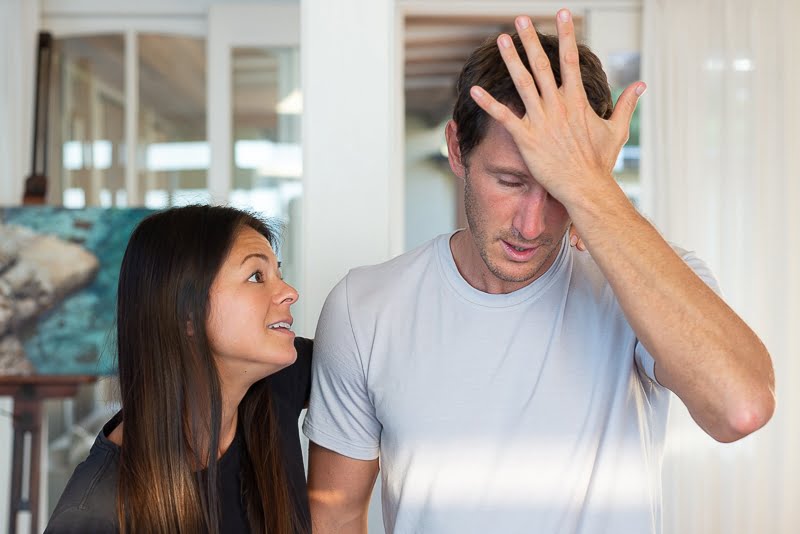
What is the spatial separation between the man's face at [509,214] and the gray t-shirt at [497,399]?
0.10m

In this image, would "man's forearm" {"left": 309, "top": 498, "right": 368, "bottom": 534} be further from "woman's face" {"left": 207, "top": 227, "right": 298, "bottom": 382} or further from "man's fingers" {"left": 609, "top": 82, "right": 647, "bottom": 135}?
"man's fingers" {"left": 609, "top": 82, "right": 647, "bottom": 135}

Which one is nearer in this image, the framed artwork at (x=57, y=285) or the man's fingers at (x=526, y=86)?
the man's fingers at (x=526, y=86)

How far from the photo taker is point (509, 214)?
1405 millimetres

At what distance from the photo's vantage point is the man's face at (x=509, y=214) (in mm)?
1382

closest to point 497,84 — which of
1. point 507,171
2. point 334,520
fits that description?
point 507,171

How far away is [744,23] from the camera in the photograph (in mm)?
3725

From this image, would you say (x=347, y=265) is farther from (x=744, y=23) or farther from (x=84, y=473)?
(x=744, y=23)

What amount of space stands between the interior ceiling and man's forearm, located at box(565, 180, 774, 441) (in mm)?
2744

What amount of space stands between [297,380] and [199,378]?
0.25m

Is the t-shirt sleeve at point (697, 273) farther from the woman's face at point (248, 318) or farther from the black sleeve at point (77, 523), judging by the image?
the black sleeve at point (77, 523)

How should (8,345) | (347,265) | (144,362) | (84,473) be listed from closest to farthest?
(84,473)
(144,362)
(347,265)
(8,345)

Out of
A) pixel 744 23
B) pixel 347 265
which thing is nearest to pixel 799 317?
pixel 744 23

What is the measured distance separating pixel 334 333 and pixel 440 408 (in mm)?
235

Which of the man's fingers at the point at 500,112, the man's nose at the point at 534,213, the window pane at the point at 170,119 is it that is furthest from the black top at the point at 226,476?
the window pane at the point at 170,119
